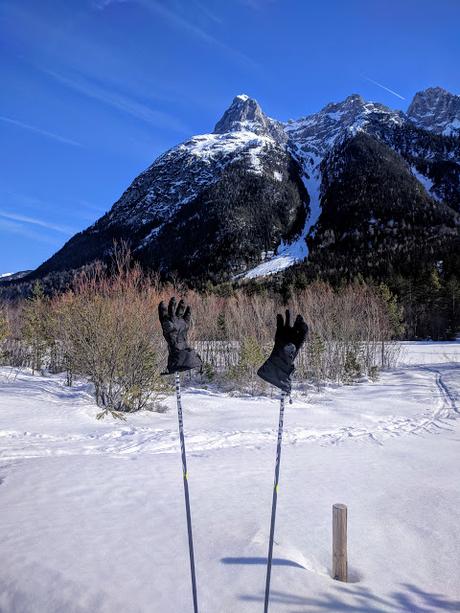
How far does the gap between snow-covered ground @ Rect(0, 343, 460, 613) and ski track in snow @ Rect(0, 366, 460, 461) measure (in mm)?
50

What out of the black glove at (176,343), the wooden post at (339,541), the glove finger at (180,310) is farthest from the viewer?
the glove finger at (180,310)

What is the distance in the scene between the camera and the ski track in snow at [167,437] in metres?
7.66

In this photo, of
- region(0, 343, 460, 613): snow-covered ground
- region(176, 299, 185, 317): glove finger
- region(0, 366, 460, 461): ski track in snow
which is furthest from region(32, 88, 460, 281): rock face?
region(176, 299, 185, 317): glove finger

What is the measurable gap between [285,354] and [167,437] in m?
5.81

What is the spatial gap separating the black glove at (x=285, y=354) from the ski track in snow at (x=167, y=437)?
471 cm

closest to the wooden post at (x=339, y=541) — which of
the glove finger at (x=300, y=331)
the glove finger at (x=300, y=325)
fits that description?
the glove finger at (x=300, y=331)

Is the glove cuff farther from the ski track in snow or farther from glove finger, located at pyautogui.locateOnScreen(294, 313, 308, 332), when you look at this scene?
the ski track in snow

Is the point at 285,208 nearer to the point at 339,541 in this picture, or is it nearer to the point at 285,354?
the point at 285,354

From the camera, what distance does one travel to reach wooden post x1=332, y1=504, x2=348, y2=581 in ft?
12.1

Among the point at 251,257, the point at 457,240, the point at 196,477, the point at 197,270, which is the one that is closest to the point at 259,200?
the point at 251,257

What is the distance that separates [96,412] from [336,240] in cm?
9314

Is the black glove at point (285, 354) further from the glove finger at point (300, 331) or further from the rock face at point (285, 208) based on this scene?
the rock face at point (285, 208)

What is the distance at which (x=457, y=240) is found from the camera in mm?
76812

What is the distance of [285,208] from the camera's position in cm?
12038
